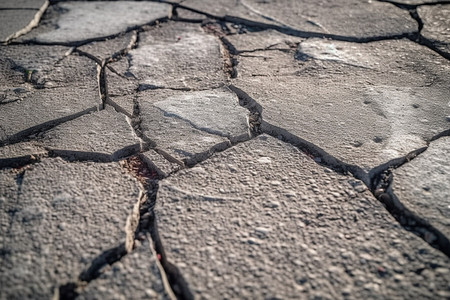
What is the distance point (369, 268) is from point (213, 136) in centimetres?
65

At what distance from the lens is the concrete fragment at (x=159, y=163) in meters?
1.16

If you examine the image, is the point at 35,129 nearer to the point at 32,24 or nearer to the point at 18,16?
the point at 32,24

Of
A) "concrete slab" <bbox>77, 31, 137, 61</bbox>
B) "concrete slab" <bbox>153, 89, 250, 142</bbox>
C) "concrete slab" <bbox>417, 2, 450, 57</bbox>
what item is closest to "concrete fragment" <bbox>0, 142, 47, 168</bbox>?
"concrete slab" <bbox>153, 89, 250, 142</bbox>

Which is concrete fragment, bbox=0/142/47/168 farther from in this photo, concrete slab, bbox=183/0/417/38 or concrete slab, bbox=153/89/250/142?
concrete slab, bbox=183/0/417/38

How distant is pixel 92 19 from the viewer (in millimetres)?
2168

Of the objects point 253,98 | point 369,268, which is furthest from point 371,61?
point 369,268

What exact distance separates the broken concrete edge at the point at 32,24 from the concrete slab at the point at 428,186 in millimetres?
1981

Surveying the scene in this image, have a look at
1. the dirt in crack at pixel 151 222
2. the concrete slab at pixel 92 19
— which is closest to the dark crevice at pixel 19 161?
the dirt in crack at pixel 151 222

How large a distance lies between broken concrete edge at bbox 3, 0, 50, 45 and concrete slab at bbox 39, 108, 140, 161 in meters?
0.96

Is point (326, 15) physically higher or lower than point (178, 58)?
higher

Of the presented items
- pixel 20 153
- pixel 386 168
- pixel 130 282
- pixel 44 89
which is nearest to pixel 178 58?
pixel 44 89

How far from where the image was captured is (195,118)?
1.37 metres

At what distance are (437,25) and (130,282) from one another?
6.66 feet

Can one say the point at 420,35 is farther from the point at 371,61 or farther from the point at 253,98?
the point at 253,98
